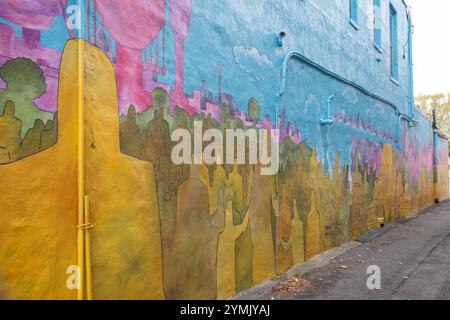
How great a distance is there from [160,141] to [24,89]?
1.47 meters

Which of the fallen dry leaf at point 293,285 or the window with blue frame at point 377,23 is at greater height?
the window with blue frame at point 377,23

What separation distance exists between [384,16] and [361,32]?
2.63 metres

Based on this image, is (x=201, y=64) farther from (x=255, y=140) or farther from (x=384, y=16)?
(x=384, y=16)

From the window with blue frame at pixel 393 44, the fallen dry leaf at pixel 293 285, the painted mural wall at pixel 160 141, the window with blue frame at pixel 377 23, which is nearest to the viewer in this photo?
the painted mural wall at pixel 160 141

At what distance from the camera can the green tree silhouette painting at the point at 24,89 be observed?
9.34 ft

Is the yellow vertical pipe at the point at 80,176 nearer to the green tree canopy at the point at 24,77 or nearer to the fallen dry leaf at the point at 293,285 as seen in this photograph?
the green tree canopy at the point at 24,77

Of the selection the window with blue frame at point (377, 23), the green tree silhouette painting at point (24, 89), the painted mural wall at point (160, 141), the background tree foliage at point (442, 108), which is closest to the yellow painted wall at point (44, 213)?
the painted mural wall at point (160, 141)

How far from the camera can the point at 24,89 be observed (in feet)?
9.64

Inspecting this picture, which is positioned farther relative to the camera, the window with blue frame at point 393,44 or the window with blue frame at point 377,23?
the window with blue frame at point 393,44

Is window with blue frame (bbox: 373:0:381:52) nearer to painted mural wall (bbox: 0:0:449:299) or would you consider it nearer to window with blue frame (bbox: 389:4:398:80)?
window with blue frame (bbox: 389:4:398:80)

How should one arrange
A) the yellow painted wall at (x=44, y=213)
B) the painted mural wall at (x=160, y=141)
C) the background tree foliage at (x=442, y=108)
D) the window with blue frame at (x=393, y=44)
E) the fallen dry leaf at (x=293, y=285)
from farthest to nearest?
the background tree foliage at (x=442, y=108)
the window with blue frame at (x=393, y=44)
the fallen dry leaf at (x=293, y=285)
the painted mural wall at (x=160, y=141)
the yellow painted wall at (x=44, y=213)

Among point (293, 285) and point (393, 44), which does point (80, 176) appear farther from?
point (393, 44)

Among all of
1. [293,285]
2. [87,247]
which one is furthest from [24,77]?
[293,285]

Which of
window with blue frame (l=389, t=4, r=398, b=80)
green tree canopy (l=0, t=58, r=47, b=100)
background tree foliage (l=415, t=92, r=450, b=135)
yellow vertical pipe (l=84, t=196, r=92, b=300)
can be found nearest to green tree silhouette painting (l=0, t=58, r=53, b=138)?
green tree canopy (l=0, t=58, r=47, b=100)
